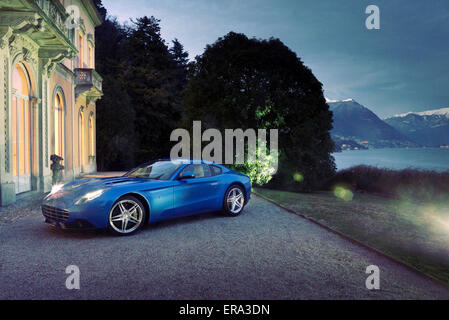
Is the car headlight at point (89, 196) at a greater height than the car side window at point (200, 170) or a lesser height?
lesser

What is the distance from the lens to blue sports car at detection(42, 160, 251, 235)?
5406 mm

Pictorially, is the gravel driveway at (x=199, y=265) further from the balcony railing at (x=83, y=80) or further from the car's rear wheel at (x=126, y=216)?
the balcony railing at (x=83, y=80)

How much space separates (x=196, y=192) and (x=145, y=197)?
1218 millimetres

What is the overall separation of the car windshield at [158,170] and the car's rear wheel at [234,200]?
1380 millimetres

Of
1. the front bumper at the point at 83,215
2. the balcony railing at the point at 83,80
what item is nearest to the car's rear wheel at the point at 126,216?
the front bumper at the point at 83,215

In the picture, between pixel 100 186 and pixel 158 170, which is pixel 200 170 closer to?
pixel 158 170

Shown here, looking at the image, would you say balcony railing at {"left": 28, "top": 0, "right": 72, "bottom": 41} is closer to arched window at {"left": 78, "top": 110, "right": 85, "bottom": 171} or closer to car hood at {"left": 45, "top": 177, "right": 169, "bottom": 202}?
car hood at {"left": 45, "top": 177, "right": 169, "bottom": 202}

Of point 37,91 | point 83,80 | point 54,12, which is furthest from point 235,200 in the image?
point 83,80

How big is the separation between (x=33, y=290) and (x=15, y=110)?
367 inches

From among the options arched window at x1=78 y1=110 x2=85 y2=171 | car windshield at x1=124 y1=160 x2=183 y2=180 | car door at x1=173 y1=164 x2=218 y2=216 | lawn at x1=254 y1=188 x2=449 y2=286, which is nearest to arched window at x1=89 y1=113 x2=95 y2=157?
arched window at x1=78 y1=110 x2=85 y2=171

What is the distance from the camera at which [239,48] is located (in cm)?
1950

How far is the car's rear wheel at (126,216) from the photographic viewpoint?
5625mm

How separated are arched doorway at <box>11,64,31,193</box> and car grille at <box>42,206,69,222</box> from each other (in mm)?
5868
